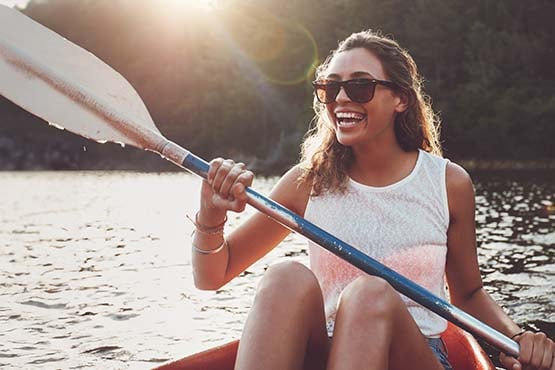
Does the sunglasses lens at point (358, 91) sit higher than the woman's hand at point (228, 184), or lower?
higher

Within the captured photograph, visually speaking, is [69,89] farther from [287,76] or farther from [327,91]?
[287,76]

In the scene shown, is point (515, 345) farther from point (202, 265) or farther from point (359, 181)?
point (202, 265)

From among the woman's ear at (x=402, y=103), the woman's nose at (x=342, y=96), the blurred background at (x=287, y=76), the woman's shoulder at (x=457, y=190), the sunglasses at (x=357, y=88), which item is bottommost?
the woman's shoulder at (x=457, y=190)

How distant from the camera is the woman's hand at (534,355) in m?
2.57

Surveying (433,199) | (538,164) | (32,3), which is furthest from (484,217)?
(32,3)

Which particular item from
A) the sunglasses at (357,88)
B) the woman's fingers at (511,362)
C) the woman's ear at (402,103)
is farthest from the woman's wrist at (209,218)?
the woman's fingers at (511,362)

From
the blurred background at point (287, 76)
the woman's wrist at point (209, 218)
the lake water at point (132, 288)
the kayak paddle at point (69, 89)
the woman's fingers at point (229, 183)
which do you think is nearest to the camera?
the woman's fingers at point (229, 183)

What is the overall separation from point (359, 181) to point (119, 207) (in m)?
16.5

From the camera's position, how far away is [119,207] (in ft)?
62.3

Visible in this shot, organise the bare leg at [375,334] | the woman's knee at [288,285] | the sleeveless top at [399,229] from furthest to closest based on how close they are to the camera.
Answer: the sleeveless top at [399,229] < the woman's knee at [288,285] < the bare leg at [375,334]

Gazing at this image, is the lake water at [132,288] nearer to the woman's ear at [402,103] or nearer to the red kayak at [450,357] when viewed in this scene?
the red kayak at [450,357]

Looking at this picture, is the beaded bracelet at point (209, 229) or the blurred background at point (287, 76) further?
the blurred background at point (287, 76)

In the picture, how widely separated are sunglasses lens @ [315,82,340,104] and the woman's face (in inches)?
0.9

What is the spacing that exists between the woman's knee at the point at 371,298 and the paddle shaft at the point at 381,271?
0.51 feet
